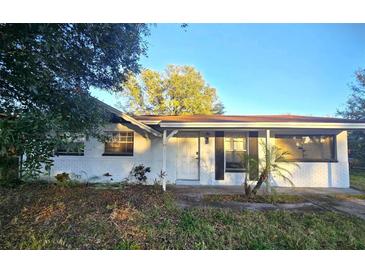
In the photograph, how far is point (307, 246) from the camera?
3229mm

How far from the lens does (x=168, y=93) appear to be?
25.1 metres

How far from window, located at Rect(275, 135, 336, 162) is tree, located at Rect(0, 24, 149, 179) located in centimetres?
677

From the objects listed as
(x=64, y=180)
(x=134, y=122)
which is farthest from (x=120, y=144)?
(x=64, y=180)

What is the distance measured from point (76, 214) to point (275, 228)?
12.9 feet

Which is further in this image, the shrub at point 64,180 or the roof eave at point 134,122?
the roof eave at point 134,122

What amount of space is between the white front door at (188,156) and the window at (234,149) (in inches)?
48.6

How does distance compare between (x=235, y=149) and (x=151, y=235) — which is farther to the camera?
(x=235, y=149)

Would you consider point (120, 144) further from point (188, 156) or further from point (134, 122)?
point (188, 156)

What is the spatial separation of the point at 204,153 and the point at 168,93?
17.6 m

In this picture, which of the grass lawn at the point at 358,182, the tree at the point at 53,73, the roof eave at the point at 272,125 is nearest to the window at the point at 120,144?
the roof eave at the point at 272,125

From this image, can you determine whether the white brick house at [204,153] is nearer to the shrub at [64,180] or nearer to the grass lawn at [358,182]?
the shrub at [64,180]

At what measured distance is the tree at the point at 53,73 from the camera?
2.69m
